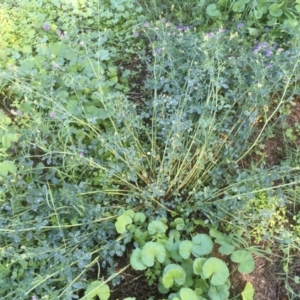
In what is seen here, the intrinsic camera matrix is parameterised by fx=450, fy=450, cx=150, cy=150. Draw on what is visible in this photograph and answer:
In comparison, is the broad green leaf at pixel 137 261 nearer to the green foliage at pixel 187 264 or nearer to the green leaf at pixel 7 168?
the green foliage at pixel 187 264

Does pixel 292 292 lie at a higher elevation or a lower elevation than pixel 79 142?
lower

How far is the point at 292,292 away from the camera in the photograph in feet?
6.63

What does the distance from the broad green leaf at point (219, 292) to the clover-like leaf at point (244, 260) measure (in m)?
0.11

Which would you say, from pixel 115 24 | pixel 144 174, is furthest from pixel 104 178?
pixel 115 24

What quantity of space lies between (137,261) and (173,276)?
0.17 metres

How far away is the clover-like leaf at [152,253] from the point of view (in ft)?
6.49

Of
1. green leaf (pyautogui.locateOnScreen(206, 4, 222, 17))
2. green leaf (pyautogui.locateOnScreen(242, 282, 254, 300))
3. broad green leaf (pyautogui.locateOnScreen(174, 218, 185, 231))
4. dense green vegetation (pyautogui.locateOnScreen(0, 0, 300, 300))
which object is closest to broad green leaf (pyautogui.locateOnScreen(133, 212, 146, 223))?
dense green vegetation (pyautogui.locateOnScreen(0, 0, 300, 300))

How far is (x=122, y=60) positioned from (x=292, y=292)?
181cm

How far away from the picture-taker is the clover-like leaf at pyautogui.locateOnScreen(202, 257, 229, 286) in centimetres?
192

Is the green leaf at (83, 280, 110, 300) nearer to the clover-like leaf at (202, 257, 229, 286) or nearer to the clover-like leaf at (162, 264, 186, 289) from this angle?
the clover-like leaf at (162, 264, 186, 289)

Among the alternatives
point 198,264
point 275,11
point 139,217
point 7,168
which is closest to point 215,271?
point 198,264

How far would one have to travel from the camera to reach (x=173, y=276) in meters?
1.95

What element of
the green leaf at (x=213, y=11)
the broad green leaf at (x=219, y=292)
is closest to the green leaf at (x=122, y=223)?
the broad green leaf at (x=219, y=292)

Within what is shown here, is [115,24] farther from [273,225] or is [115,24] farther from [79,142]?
[273,225]
